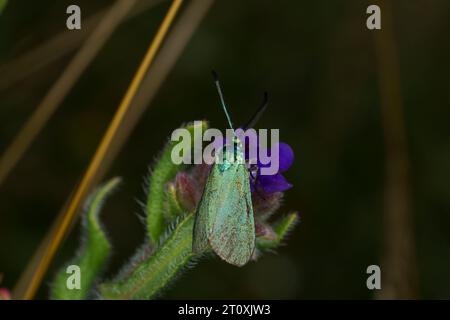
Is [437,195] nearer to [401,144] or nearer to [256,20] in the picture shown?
[401,144]

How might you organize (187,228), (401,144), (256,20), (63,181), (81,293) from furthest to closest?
(256,20)
(63,181)
(401,144)
(81,293)
(187,228)

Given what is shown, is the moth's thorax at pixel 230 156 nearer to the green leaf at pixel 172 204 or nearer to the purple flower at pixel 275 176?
the purple flower at pixel 275 176

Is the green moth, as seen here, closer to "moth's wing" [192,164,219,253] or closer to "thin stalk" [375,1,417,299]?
"moth's wing" [192,164,219,253]

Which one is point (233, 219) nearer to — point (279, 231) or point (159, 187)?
point (279, 231)

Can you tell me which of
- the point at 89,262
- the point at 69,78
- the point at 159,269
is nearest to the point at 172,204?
the point at 159,269

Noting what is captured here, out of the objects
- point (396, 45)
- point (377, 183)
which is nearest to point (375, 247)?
point (377, 183)

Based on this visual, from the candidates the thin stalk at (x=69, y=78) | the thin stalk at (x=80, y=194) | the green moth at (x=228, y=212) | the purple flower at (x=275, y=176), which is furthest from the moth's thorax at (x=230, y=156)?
the thin stalk at (x=69, y=78)
